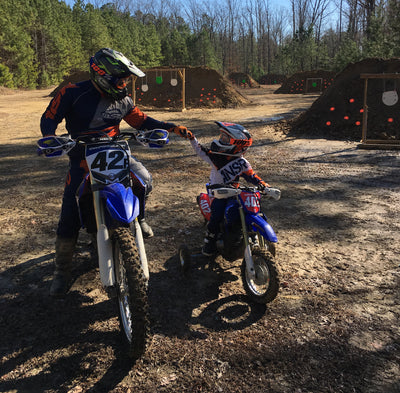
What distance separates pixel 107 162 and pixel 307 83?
3988cm

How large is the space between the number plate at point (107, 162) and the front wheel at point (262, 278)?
136 centimetres

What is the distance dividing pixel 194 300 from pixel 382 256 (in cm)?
224

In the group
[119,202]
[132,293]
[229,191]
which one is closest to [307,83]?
[229,191]

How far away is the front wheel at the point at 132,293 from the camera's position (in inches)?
98.7

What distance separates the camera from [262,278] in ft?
10.8

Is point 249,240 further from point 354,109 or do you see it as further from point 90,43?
point 90,43

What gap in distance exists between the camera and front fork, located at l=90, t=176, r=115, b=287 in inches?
106

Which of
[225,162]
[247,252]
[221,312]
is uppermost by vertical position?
[225,162]

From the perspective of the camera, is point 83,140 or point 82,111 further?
point 82,111

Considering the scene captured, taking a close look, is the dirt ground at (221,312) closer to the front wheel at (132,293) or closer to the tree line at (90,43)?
the front wheel at (132,293)

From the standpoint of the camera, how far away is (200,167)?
871cm

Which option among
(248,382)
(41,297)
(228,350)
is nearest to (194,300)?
(228,350)

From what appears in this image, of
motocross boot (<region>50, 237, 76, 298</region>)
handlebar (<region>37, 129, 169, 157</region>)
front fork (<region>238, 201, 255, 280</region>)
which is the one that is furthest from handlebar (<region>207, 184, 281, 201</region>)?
motocross boot (<region>50, 237, 76, 298</region>)

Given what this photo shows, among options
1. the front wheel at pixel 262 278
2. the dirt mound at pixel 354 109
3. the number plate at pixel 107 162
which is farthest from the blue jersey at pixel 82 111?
the dirt mound at pixel 354 109
